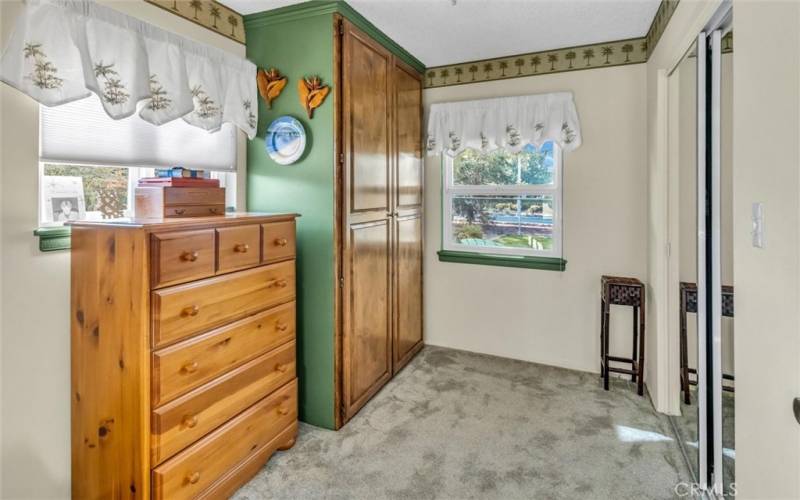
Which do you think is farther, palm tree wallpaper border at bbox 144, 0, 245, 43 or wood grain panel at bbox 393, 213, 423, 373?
wood grain panel at bbox 393, 213, 423, 373

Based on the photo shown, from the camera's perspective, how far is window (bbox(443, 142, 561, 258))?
3506 mm

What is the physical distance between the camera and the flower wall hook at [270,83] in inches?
101

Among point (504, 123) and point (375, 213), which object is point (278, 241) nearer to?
point (375, 213)

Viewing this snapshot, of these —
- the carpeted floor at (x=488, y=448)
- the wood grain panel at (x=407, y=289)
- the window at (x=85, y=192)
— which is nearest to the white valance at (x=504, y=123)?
the wood grain panel at (x=407, y=289)

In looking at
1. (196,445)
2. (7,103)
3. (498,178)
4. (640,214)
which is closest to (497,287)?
(498,178)

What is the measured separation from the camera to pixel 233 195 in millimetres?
2674

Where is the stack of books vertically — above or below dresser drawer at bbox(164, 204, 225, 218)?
above

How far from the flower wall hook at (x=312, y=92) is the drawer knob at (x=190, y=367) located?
1468 mm

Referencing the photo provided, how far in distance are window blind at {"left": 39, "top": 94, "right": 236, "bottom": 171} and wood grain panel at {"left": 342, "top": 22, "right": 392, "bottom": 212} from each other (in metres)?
0.72

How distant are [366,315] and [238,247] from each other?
1.14m

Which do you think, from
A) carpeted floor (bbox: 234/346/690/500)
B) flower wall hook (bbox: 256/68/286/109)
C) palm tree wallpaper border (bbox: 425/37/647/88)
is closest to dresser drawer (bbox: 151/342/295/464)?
carpeted floor (bbox: 234/346/690/500)
